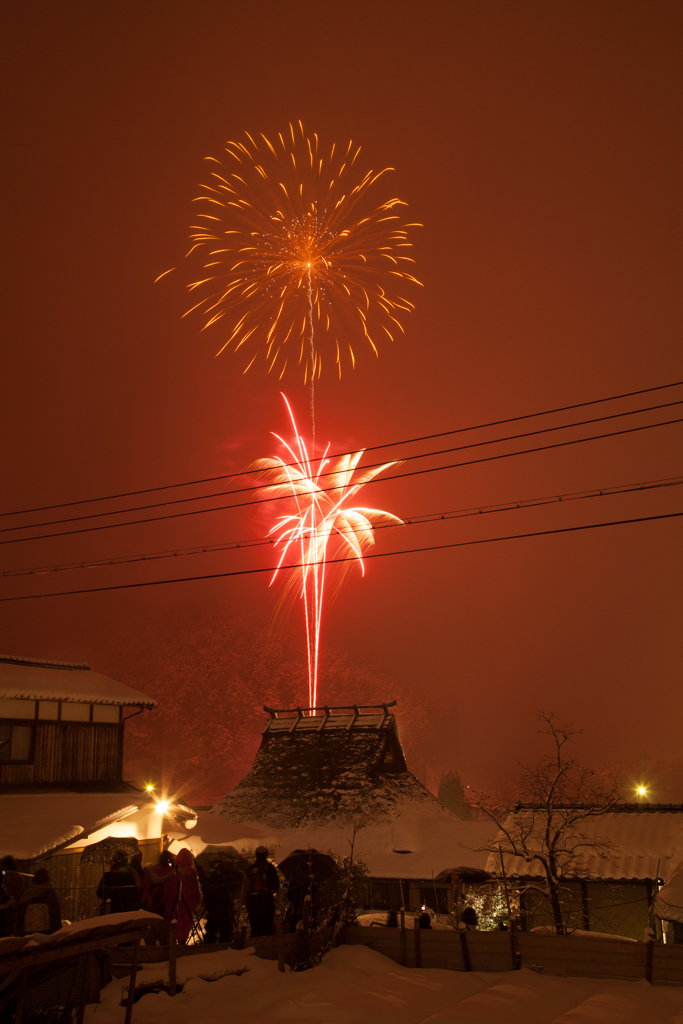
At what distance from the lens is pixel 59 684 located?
22.3 metres

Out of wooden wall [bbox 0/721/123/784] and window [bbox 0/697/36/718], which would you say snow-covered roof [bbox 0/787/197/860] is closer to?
wooden wall [bbox 0/721/123/784]

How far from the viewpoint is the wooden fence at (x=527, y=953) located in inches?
411

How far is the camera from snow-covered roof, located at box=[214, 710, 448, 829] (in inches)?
993

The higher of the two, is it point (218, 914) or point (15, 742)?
point (15, 742)

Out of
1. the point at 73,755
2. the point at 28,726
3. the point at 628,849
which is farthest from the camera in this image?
the point at 73,755

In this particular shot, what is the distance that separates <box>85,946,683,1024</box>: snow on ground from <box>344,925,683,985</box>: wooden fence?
239 mm

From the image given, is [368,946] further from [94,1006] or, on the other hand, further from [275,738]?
[275,738]

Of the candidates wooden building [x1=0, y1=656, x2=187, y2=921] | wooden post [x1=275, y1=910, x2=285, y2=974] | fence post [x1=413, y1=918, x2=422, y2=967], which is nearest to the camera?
wooden post [x1=275, y1=910, x2=285, y2=974]

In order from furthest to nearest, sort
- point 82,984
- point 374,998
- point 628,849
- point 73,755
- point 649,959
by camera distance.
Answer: point 73,755 < point 628,849 < point 649,959 < point 374,998 < point 82,984

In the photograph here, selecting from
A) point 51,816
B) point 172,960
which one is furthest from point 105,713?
point 172,960

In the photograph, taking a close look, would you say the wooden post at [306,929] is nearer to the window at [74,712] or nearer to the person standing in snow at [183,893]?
the person standing in snow at [183,893]

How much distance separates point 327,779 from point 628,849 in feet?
32.6

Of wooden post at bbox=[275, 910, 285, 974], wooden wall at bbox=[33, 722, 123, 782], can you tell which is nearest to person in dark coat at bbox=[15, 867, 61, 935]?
wooden post at bbox=[275, 910, 285, 974]

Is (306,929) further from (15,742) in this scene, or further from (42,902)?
(15,742)
